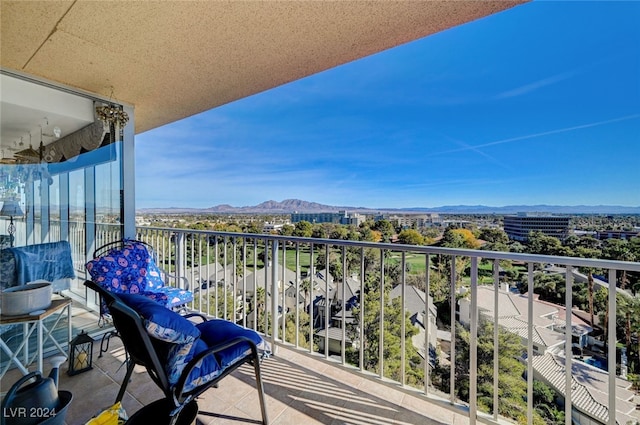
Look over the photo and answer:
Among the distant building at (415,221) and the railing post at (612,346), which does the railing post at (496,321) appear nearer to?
the railing post at (612,346)

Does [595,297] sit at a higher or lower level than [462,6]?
lower

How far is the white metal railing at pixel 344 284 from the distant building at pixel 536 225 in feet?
3.98

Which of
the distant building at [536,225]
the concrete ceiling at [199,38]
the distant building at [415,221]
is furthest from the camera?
the distant building at [415,221]

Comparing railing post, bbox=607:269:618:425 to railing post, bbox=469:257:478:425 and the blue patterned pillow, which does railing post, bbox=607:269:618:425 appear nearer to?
railing post, bbox=469:257:478:425

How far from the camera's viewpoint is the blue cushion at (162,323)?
120 centimetres

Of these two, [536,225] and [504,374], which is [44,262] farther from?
[536,225]

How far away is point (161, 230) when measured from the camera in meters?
3.83

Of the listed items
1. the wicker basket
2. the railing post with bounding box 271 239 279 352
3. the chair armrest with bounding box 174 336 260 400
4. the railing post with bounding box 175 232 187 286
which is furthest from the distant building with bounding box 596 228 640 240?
the wicker basket

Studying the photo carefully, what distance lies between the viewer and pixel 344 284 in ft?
7.75

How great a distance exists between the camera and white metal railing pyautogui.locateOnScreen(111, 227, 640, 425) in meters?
1.59

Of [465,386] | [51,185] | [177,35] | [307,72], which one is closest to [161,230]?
[51,185]

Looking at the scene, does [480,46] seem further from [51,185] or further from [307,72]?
[51,185]

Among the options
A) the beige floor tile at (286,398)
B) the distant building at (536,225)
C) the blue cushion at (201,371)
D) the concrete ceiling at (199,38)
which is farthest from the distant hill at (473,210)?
the blue cushion at (201,371)

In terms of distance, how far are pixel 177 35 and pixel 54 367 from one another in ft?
7.46
